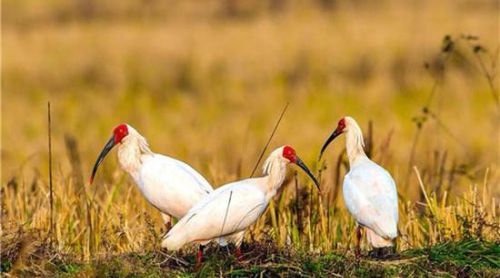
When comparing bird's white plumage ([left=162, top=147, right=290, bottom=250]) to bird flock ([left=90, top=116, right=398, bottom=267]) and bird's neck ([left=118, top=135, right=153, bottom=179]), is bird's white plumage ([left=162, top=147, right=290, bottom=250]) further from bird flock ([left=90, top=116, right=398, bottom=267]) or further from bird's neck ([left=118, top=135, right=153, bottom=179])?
bird's neck ([left=118, top=135, right=153, bottom=179])

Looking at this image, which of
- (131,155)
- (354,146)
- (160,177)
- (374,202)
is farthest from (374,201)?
(131,155)

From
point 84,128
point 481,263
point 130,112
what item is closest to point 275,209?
point 481,263

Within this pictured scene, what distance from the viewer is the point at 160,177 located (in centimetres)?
719

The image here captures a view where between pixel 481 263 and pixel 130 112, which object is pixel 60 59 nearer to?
pixel 130 112

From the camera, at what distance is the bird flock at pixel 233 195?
21.1 ft

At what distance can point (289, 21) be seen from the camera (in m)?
25.1

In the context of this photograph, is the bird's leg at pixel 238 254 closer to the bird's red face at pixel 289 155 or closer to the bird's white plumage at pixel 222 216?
the bird's white plumage at pixel 222 216

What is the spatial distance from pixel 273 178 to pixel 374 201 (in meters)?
0.57

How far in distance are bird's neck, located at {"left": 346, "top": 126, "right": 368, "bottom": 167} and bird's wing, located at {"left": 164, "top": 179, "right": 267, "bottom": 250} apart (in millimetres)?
958

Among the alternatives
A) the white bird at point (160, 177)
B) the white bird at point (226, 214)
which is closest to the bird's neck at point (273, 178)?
the white bird at point (226, 214)

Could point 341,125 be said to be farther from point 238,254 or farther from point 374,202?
point 238,254

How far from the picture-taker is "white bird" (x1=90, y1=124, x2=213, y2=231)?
7105 mm

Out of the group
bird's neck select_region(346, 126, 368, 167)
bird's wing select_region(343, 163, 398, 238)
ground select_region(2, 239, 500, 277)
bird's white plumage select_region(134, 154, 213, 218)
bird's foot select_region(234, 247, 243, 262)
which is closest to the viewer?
ground select_region(2, 239, 500, 277)

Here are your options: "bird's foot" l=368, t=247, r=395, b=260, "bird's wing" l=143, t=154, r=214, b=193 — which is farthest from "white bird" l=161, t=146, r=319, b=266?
"bird's foot" l=368, t=247, r=395, b=260
